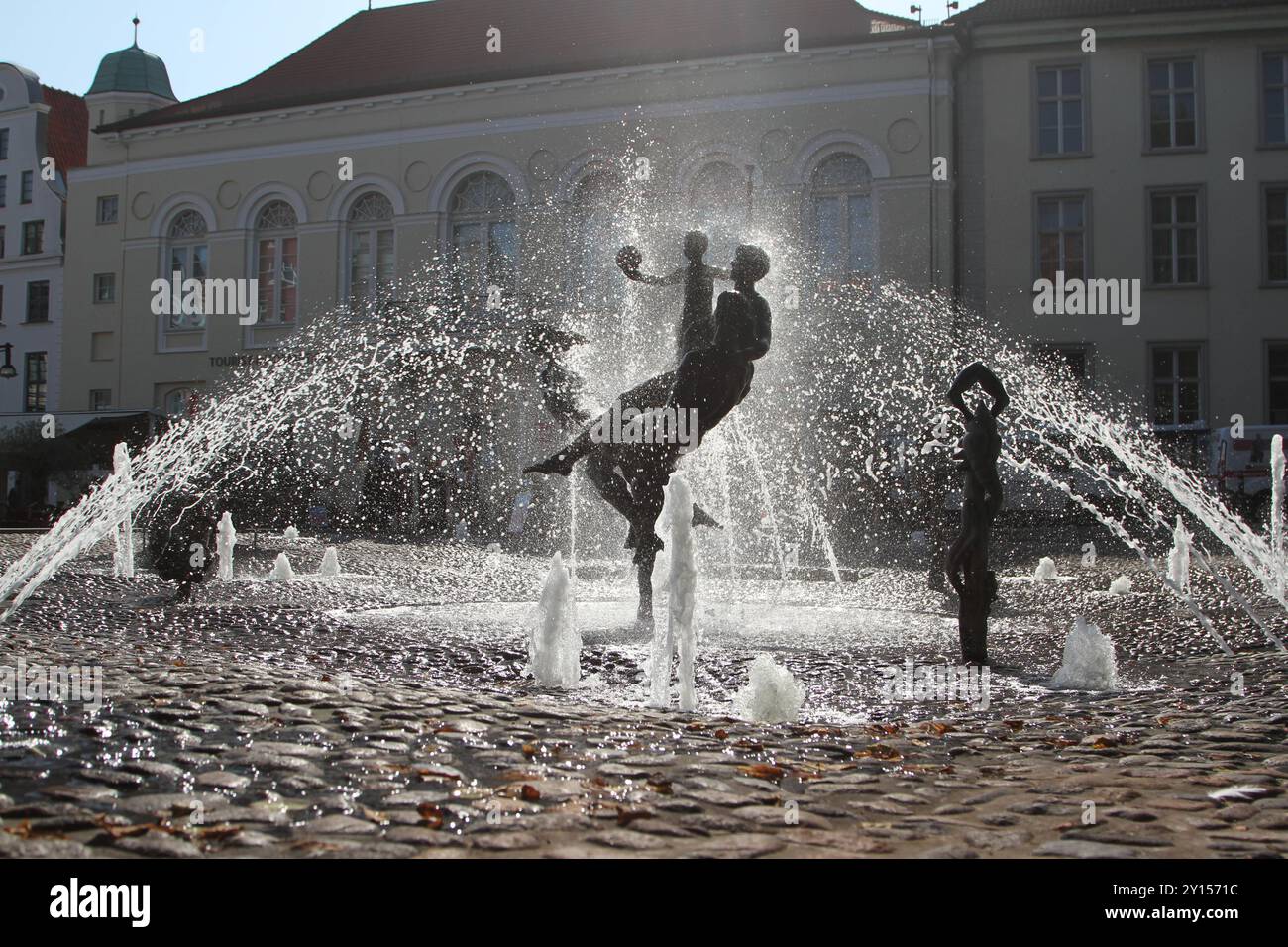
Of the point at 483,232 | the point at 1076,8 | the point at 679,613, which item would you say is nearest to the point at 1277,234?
the point at 1076,8

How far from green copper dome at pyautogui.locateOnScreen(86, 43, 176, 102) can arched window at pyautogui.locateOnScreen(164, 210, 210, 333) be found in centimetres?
767

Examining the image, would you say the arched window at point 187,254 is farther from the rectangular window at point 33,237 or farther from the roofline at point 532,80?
the rectangular window at point 33,237

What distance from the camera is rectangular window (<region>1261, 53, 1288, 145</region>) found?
2900 cm

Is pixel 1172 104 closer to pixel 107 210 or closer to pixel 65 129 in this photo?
pixel 107 210

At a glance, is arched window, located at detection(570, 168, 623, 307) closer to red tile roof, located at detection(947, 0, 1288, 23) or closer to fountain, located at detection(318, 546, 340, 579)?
red tile roof, located at detection(947, 0, 1288, 23)

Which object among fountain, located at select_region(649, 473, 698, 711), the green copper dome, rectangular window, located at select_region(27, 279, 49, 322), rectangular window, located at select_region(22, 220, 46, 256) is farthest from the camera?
rectangular window, located at select_region(22, 220, 46, 256)

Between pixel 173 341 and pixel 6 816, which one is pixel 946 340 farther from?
pixel 6 816

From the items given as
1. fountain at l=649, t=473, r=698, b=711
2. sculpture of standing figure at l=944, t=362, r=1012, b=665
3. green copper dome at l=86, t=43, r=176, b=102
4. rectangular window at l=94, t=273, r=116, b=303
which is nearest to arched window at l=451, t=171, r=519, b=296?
rectangular window at l=94, t=273, r=116, b=303

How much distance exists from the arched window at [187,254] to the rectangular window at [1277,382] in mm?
30252

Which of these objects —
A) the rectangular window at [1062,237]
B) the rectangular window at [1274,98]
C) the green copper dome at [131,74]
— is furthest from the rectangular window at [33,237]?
the rectangular window at [1274,98]

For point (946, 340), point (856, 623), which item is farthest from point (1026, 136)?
point (856, 623)

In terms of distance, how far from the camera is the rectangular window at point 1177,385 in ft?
94.7

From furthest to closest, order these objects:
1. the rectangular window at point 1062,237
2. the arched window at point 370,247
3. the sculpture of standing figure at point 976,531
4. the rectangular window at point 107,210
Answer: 1. the rectangular window at point 107,210
2. the arched window at point 370,247
3. the rectangular window at point 1062,237
4. the sculpture of standing figure at point 976,531

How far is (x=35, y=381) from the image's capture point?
4484cm
